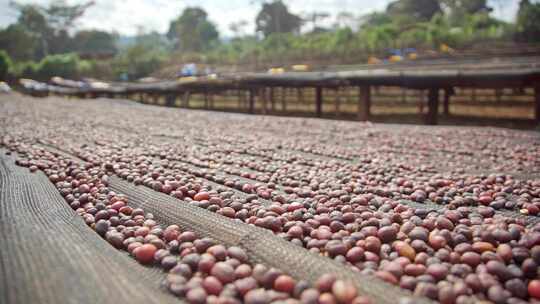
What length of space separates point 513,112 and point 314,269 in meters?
14.4

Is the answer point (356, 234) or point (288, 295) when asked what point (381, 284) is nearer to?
point (288, 295)

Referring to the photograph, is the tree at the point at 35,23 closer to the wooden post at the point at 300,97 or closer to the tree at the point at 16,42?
the tree at the point at 16,42

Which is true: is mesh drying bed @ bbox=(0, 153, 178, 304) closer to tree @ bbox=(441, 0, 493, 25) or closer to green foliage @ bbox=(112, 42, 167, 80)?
green foliage @ bbox=(112, 42, 167, 80)

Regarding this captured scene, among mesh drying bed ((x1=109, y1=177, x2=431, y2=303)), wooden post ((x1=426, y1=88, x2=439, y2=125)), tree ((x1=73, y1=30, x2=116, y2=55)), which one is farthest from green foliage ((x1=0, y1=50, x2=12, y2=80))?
mesh drying bed ((x1=109, y1=177, x2=431, y2=303))

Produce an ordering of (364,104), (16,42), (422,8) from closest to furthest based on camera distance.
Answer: (364,104) → (422,8) → (16,42)

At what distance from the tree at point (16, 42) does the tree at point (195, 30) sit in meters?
20.4

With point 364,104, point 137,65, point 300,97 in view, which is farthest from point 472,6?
point 364,104

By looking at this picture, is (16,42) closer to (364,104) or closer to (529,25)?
(364,104)

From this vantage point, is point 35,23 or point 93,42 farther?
point 93,42

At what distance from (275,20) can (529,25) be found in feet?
134

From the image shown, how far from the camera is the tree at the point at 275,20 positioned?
58.0 m

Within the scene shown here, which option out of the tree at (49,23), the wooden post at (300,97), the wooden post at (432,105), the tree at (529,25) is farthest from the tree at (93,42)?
the wooden post at (432,105)

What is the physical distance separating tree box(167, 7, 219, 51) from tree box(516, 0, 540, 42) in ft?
149

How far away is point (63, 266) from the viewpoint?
4.81 feet
